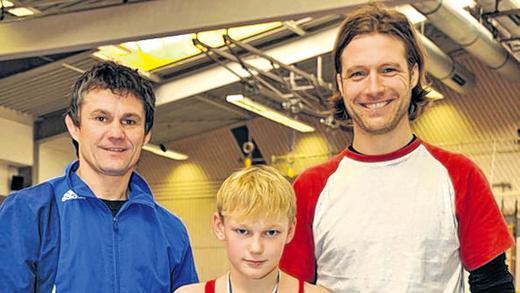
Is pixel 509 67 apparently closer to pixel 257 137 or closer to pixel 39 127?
pixel 257 137

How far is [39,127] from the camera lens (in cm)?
2012

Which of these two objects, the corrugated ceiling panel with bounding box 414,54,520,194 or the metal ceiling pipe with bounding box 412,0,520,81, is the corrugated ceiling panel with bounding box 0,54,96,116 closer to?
the metal ceiling pipe with bounding box 412,0,520,81

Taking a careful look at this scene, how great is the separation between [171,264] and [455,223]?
1189 mm

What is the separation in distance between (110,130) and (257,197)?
2.13 ft

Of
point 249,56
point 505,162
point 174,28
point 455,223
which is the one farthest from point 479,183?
point 505,162

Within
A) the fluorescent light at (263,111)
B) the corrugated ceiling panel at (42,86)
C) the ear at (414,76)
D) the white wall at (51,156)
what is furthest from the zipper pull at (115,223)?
the white wall at (51,156)

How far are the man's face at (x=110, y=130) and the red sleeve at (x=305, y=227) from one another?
26.7 inches

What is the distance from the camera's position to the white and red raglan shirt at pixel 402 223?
2959 mm

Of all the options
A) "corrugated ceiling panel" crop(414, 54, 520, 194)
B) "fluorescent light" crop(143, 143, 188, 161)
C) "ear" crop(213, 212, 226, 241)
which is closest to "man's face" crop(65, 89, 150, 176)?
"ear" crop(213, 212, 226, 241)

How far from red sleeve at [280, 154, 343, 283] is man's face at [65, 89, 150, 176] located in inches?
26.7

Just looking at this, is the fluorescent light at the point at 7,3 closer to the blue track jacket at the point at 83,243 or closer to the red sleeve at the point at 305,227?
the blue track jacket at the point at 83,243

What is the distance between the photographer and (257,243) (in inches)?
118

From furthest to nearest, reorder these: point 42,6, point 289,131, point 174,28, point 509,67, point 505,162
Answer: point 289,131 → point 505,162 → point 509,67 → point 42,6 → point 174,28

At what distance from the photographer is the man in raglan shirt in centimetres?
295
